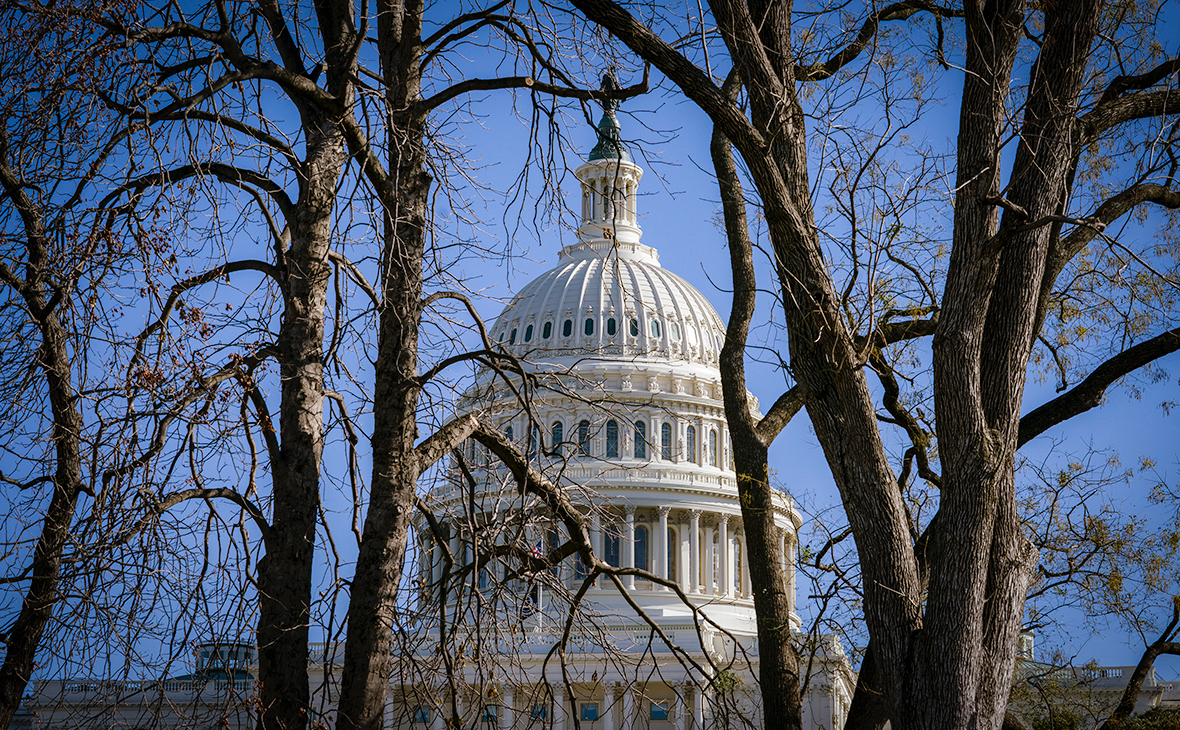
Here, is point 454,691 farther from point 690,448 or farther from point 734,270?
point 690,448

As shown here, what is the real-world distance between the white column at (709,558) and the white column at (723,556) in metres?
0.41

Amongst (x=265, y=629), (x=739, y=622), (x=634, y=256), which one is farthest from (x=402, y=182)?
(x=634, y=256)

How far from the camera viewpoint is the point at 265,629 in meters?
7.83

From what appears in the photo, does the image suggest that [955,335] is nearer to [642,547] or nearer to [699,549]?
[642,547]

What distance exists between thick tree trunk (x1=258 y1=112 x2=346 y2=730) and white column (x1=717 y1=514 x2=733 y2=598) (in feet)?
238

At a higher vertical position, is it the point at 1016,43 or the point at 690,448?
the point at 690,448

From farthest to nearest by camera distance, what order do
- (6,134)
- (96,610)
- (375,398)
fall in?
(375,398), (6,134), (96,610)

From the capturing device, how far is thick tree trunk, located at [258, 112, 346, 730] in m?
7.95

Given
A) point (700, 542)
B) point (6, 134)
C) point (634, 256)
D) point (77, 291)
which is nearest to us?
point (77, 291)

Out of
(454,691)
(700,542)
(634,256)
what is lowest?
(454,691)

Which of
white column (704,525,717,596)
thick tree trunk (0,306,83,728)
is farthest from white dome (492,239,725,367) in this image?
thick tree trunk (0,306,83,728)

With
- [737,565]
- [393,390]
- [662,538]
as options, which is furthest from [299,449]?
[737,565]

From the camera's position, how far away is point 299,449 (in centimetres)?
829

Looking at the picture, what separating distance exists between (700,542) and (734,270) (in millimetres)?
73097
